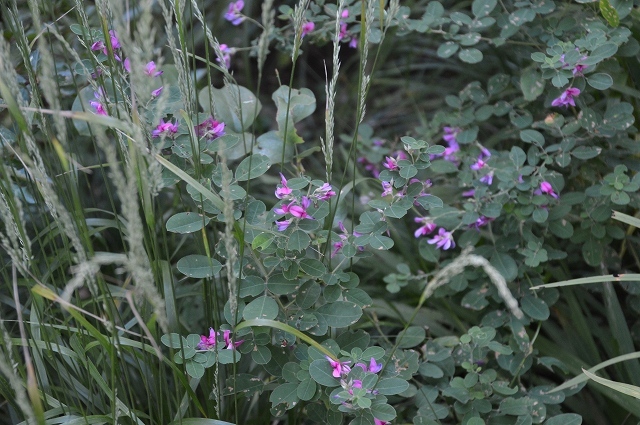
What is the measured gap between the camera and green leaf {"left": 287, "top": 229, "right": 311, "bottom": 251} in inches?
46.9

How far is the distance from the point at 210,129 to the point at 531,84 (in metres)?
0.87

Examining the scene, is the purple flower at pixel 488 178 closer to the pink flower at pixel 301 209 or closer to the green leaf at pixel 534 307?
the green leaf at pixel 534 307

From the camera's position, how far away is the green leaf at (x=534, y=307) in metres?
1.55

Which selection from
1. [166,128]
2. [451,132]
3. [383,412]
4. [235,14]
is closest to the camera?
[383,412]

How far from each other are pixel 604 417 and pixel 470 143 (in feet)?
2.61

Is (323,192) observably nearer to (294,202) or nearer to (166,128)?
(294,202)

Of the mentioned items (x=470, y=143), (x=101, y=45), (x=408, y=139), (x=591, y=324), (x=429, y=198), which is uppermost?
(x=101, y=45)

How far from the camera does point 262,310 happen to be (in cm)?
119

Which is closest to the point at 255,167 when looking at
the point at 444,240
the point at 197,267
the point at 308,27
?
the point at 197,267

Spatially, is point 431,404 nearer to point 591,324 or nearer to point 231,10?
point 591,324

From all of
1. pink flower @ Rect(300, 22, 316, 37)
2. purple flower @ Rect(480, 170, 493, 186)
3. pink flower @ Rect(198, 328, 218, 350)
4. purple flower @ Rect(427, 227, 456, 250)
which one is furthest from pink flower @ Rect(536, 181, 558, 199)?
pink flower @ Rect(198, 328, 218, 350)

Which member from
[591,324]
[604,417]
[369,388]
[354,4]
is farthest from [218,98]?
[604,417]

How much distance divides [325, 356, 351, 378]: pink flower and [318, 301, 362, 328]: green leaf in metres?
0.08

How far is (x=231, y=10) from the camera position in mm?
1872
